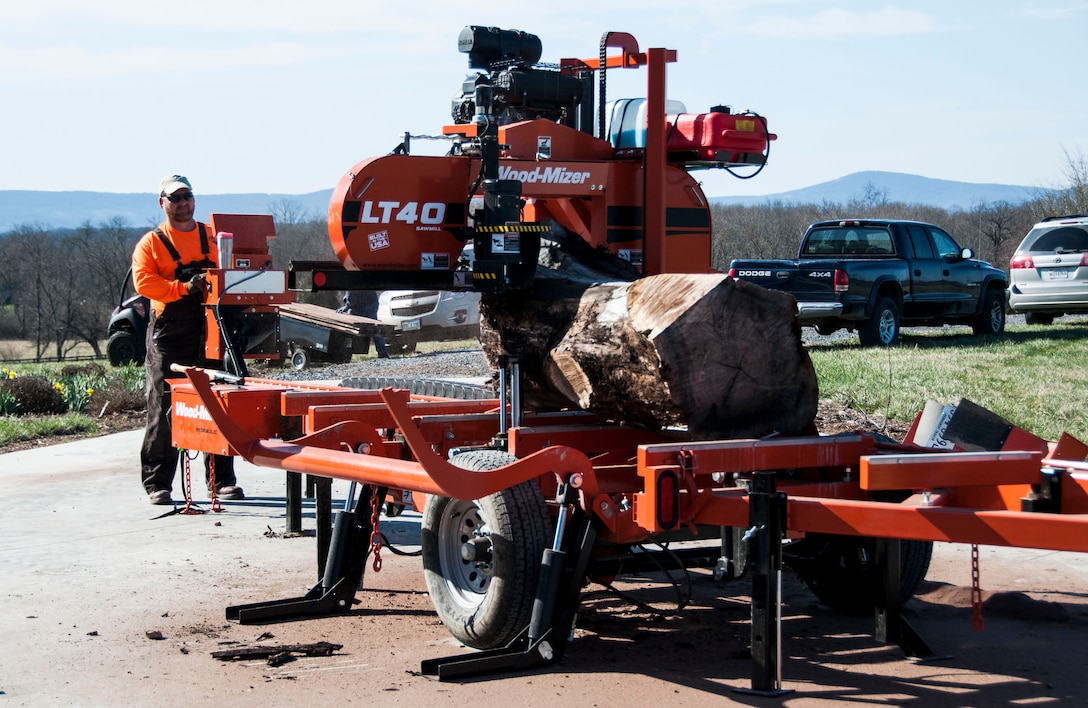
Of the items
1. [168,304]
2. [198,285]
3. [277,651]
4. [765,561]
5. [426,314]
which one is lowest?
[277,651]

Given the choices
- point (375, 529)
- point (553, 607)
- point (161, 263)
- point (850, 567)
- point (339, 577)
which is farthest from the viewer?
point (161, 263)

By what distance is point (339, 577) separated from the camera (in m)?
6.56

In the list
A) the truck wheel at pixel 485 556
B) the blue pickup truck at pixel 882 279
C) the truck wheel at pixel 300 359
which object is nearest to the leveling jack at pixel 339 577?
the truck wheel at pixel 485 556

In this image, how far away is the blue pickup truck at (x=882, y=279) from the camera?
696 inches

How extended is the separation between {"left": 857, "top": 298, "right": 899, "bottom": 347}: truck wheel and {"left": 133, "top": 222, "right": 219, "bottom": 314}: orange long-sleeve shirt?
11.1 meters

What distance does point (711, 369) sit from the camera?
5.91 meters

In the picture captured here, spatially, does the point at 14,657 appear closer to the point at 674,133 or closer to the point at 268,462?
the point at 268,462

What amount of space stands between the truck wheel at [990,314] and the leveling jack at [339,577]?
15.9 meters

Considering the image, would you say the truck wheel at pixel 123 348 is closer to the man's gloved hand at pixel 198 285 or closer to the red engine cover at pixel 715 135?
the man's gloved hand at pixel 198 285

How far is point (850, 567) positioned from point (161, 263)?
5512 mm

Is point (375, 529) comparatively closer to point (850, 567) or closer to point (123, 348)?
point (850, 567)

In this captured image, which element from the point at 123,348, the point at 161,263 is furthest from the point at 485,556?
the point at 123,348

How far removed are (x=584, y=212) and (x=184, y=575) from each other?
127 inches

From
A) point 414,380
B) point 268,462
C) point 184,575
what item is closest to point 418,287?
point 268,462
